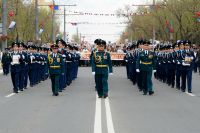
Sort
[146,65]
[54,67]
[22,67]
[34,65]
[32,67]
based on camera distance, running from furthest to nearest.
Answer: [34,65], [32,67], [22,67], [146,65], [54,67]

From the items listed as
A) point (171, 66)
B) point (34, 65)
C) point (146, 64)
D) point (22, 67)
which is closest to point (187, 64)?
point (146, 64)

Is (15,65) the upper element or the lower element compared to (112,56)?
upper

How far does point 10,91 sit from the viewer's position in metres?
23.1

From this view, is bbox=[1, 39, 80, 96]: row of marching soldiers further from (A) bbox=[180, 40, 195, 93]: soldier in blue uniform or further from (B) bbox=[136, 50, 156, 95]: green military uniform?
(A) bbox=[180, 40, 195, 93]: soldier in blue uniform

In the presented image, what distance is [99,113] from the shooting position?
1491 cm

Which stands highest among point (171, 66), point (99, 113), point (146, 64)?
point (146, 64)

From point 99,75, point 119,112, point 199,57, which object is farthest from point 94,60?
point 199,57

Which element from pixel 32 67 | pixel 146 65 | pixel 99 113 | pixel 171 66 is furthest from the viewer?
pixel 32 67

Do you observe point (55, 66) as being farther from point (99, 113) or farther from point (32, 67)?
point (99, 113)

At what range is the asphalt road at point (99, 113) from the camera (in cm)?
1227

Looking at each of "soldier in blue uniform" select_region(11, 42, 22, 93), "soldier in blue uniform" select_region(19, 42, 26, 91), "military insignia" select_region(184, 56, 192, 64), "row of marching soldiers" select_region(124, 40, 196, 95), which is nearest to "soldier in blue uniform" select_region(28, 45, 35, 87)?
"soldier in blue uniform" select_region(19, 42, 26, 91)

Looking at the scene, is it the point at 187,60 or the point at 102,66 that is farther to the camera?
the point at 187,60

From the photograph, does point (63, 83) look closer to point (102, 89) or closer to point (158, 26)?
point (102, 89)

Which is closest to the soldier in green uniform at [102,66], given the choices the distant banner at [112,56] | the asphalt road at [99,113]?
the asphalt road at [99,113]
